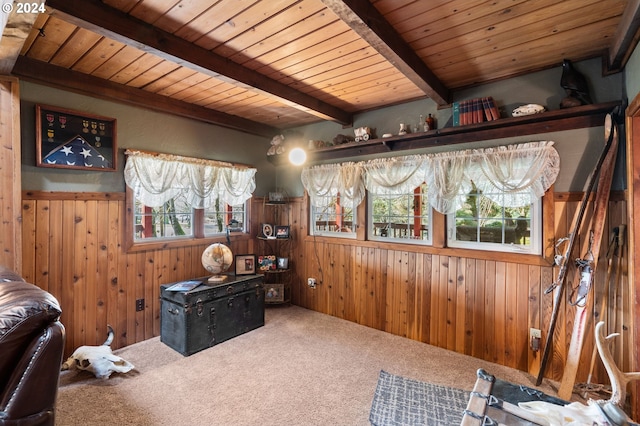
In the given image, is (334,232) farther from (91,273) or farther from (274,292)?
(91,273)

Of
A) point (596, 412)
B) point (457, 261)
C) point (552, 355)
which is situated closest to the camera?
point (596, 412)

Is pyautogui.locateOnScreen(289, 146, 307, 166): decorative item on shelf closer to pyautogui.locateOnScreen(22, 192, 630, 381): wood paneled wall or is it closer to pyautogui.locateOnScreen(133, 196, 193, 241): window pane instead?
pyautogui.locateOnScreen(22, 192, 630, 381): wood paneled wall

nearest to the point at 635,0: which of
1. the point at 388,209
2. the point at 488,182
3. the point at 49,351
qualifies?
the point at 488,182

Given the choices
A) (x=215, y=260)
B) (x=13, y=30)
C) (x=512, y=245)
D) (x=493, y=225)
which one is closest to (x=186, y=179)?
(x=215, y=260)

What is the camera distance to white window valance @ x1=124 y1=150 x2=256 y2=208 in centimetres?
294

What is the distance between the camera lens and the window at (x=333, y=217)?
12.4ft

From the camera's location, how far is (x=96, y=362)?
2338 millimetres

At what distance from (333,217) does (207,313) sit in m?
1.88

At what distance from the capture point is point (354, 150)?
3578 millimetres

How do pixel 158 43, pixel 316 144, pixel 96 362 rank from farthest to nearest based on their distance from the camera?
pixel 316 144 < pixel 96 362 < pixel 158 43

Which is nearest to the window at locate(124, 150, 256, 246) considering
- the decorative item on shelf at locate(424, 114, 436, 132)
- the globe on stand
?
the globe on stand

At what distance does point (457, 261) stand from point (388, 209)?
0.93 m

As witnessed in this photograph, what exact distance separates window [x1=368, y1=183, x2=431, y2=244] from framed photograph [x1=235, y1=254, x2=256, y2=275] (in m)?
1.47

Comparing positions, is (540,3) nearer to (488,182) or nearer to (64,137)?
(488,182)
